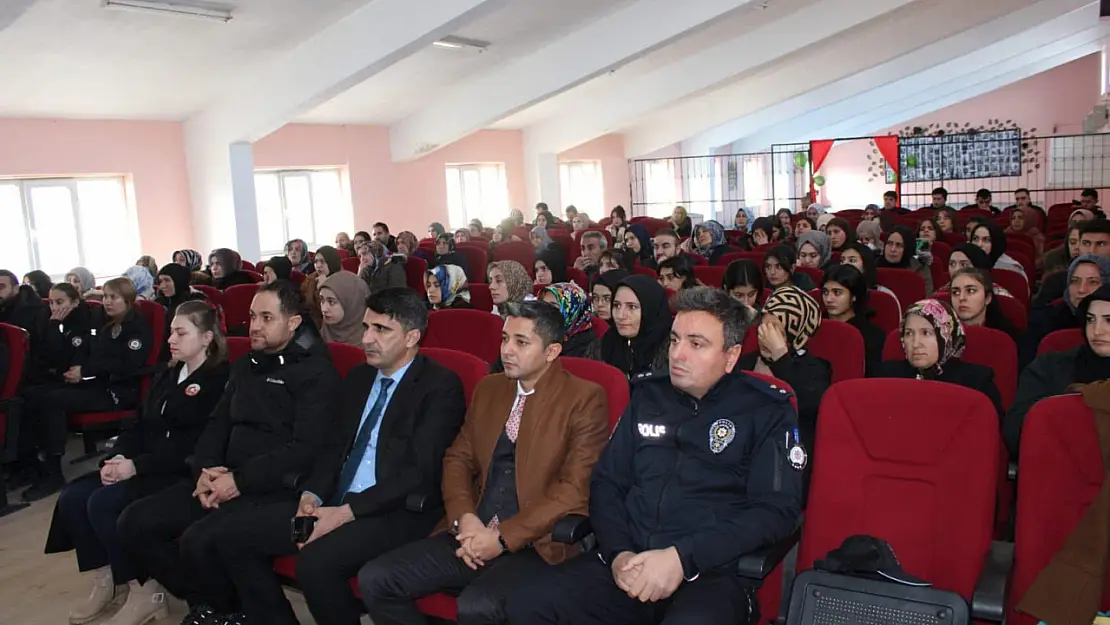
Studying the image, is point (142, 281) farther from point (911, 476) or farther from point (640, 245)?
point (911, 476)

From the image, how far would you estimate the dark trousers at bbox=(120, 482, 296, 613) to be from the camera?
282 cm

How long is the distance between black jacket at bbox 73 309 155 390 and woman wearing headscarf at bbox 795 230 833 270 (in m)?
4.17

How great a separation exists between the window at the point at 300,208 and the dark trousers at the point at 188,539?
961 cm

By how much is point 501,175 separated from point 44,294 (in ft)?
33.1

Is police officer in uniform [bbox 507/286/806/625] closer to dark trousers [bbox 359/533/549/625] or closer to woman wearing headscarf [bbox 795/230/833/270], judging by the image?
dark trousers [bbox 359/533/549/625]

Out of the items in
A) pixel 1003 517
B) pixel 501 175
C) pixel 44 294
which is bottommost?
pixel 1003 517

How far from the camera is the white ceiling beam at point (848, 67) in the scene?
1307cm

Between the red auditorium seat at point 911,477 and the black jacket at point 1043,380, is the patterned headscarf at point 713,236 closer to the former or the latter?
the black jacket at point 1043,380

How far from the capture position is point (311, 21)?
820cm

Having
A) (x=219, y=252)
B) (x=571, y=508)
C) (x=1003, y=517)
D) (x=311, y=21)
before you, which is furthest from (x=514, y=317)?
(x=311, y=21)

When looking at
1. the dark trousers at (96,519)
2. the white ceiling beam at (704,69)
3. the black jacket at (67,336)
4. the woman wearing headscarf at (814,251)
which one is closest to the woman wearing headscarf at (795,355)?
the dark trousers at (96,519)

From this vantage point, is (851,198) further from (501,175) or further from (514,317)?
(514,317)

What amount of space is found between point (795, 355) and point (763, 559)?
1.31m

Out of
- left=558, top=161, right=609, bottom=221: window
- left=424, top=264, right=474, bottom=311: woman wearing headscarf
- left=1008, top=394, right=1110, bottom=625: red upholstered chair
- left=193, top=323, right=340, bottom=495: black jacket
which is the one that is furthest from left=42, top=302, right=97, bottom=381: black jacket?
left=558, top=161, right=609, bottom=221: window
